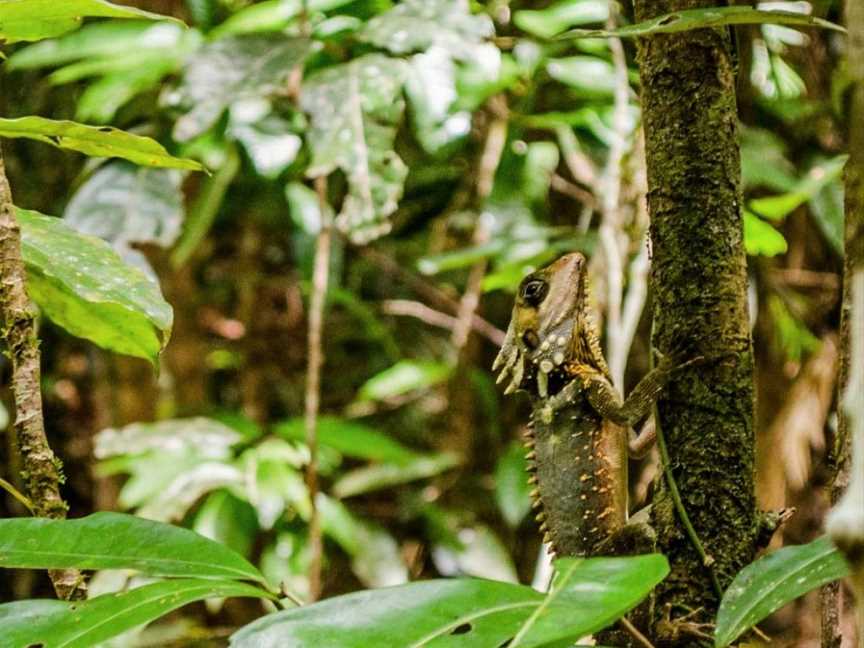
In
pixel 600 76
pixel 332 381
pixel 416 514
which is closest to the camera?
pixel 600 76

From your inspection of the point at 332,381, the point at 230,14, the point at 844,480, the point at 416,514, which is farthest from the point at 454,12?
the point at 332,381

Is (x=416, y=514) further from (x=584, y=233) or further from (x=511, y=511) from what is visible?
(x=584, y=233)

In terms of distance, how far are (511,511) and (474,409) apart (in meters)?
1.07

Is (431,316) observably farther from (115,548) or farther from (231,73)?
(115,548)

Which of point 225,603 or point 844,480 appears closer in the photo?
point 844,480

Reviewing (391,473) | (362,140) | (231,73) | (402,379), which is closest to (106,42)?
(231,73)

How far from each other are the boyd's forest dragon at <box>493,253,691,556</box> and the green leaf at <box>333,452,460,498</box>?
4.67 ft

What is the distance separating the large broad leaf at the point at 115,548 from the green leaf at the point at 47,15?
1.74 ft

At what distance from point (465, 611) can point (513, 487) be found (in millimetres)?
2233

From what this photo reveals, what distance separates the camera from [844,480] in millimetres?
991

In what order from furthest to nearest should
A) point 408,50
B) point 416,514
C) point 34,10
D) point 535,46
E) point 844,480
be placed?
point 416,514, point 535,46, point 408,50, point 34,10, point 844,480

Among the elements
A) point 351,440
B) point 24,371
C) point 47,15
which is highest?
point 47,15

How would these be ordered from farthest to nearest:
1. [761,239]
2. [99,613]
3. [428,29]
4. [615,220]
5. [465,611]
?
[615,220], [428,29], [761,239], [99,613], [465,611]

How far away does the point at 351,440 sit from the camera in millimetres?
2955
